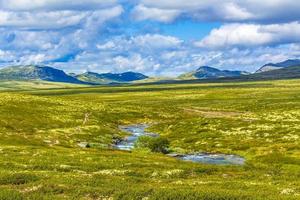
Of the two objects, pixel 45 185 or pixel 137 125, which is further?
pixel 137 125

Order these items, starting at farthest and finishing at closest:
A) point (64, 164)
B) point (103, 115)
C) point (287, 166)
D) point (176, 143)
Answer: point (103, 115)
point (176, 143)
point (287, 166)
point (64, 164)

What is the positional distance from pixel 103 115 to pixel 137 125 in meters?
15.7

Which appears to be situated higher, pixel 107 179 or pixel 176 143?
pixel 107 179

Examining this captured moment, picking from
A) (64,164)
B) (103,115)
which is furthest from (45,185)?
(103,115)

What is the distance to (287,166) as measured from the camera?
208 ft

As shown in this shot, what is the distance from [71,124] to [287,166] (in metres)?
79.8

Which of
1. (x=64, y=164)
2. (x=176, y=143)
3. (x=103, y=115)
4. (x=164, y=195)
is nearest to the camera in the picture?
(x=164, y=195)

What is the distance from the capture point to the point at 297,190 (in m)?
37.3

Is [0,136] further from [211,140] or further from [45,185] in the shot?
[45,185]

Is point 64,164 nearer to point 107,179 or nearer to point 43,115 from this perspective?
point 107,179

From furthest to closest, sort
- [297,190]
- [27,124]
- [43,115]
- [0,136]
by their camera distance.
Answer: [43,115]
[27,124]
[0,136]
[297,190]

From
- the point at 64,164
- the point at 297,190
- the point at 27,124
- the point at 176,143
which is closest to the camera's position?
the point at 297,190

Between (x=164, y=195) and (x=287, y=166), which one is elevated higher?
(x=164, y=195)

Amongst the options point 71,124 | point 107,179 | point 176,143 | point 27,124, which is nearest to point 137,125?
point 71,124
